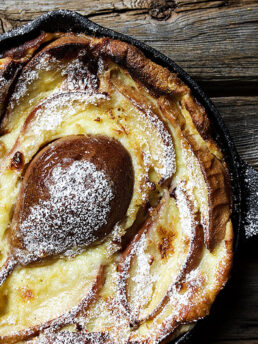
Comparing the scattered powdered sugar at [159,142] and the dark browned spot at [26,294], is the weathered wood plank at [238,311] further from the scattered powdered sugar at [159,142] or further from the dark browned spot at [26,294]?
the dark browned spot at [26,294]

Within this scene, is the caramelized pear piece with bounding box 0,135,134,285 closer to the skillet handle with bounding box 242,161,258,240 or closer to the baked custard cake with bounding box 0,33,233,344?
the baked custard cake with bounding box 0,33,233,344

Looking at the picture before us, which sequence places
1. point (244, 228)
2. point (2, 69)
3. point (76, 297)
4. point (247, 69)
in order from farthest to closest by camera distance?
point (247, 69)
point (244, 228)
point (76, 297)
point (2, 69)

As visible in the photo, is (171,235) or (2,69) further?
(171,235)

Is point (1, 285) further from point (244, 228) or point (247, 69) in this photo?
point (247, 69)

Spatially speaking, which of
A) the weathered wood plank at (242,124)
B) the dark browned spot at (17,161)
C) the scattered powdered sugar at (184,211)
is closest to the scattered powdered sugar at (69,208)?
the dark browned spot at (17,161)

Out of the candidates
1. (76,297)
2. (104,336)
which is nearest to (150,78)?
(76,297)

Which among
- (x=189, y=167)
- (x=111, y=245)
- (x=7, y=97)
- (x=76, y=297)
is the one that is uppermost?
(x=7, y=97)
